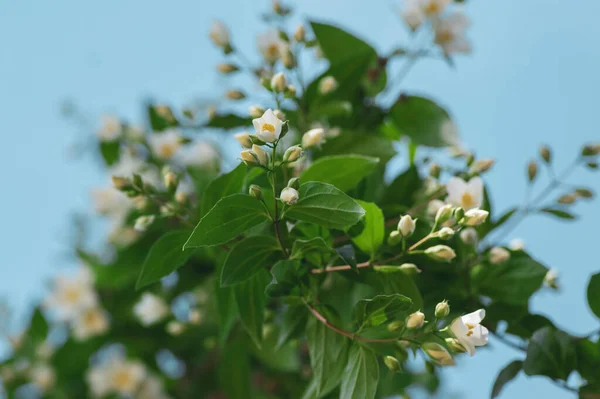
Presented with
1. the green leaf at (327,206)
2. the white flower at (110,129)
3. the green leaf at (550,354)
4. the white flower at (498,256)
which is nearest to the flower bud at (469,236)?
the white flower at (498,256)

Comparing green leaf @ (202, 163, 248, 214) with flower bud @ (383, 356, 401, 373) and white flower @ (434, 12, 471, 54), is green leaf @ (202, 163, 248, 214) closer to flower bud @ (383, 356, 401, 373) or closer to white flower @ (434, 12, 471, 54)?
flower bud @ (383, 356, 401, 373)

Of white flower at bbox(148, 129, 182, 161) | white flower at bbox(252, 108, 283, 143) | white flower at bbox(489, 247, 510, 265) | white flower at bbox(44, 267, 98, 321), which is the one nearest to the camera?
white flower at bbox(252, 108, 283, 143)

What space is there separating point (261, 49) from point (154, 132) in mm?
365

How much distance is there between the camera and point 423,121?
1.09 metres

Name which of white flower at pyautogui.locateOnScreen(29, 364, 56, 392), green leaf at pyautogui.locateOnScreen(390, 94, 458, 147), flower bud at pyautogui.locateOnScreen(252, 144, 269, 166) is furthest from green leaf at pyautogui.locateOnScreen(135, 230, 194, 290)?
white flower at pyautogui.locateOnScreen(29, 364, 56, 392)

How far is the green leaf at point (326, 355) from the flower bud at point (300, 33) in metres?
0.47

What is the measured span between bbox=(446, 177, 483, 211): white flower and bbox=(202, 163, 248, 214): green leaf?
258 mm

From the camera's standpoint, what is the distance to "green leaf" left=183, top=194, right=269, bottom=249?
2.00 feet

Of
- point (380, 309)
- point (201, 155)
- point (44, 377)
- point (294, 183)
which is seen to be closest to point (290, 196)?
point (294, 183)

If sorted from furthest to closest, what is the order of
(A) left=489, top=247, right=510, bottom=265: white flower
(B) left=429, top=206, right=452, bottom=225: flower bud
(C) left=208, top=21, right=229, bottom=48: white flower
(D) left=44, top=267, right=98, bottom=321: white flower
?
(D) left=44, top=267, right=98, bottom=321: white flower, (C) left=208, top=21, right=229, bottom=48: white flower, (A) left=489, top=247, right=510, bottom=265: white flower, (B) left=429, top=206, right=452, bottom=225: flower bud

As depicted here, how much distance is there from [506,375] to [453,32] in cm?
56

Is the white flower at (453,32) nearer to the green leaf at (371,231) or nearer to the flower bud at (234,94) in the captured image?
the flower bud at (234,94)

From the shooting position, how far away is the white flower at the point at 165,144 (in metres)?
1.30

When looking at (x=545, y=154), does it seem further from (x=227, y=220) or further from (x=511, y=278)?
(x=227, y=220)
